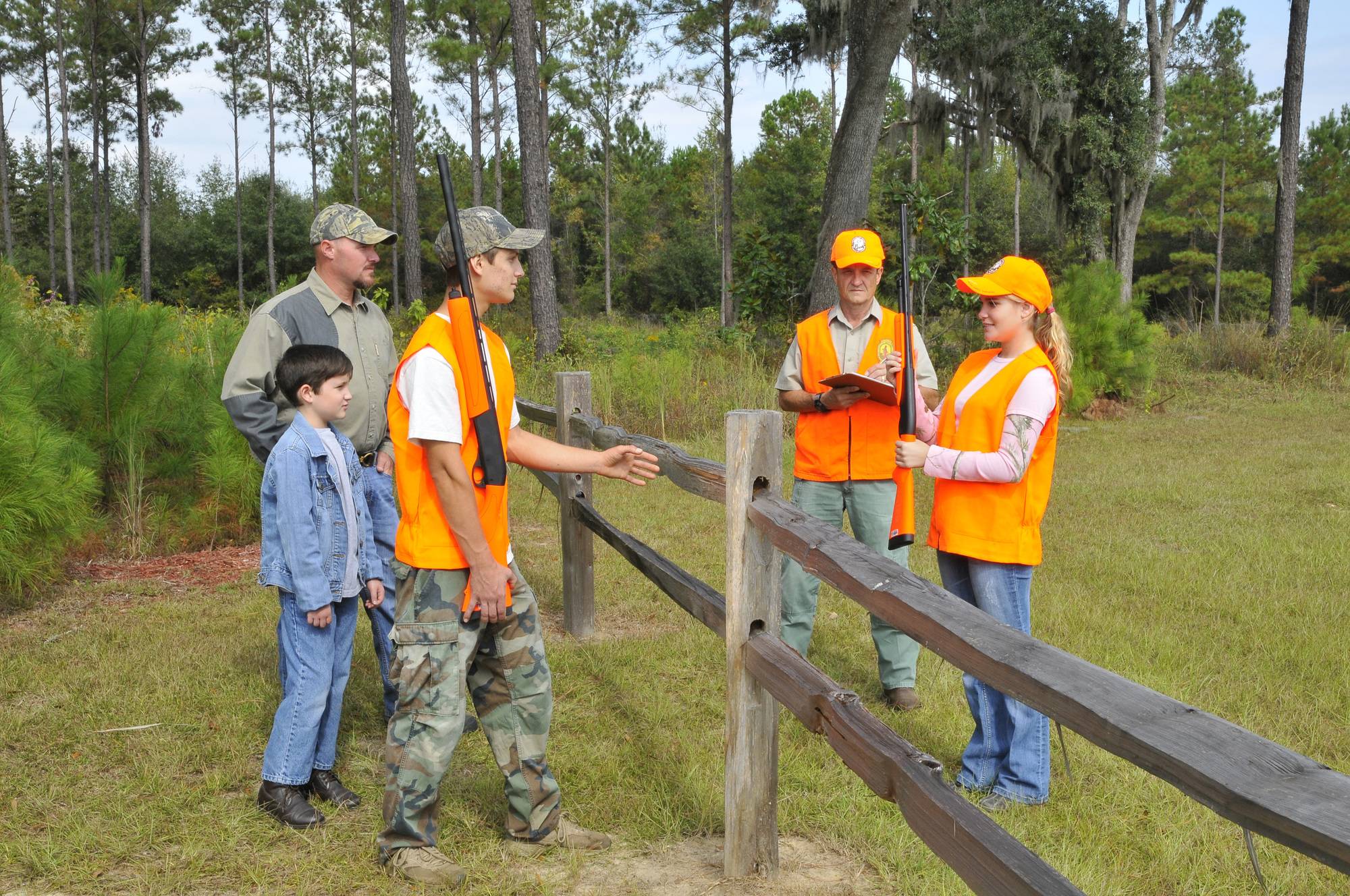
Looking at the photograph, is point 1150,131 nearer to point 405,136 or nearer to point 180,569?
point 405,136

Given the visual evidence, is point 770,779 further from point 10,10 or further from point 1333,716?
point 10,10

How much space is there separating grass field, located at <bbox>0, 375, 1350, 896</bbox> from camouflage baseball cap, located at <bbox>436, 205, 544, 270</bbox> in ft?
6.34

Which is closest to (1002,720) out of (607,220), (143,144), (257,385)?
(257,385)

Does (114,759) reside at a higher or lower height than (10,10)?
lower

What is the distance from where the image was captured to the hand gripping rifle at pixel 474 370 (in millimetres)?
2973

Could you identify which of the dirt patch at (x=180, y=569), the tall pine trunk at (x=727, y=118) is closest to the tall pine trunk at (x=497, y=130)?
the tall pine trunk at (x=727, y=118)

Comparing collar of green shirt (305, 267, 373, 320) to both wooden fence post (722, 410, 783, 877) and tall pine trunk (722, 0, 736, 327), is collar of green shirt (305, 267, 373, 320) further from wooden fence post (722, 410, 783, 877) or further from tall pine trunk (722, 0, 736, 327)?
tall pine trunk (722, 0, 736, 327)

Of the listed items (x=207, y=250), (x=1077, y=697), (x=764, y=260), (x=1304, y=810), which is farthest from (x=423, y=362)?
(x=207, y=250)

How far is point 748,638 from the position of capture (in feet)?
10.2

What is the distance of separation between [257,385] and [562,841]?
2.03 m

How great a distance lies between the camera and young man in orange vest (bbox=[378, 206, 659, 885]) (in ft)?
9.73

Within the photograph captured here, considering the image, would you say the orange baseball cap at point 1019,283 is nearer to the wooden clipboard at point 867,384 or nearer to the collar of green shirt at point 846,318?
the wooden clipboard at point 867,384

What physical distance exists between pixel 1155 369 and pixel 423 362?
658 inches

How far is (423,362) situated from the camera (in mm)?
2943
